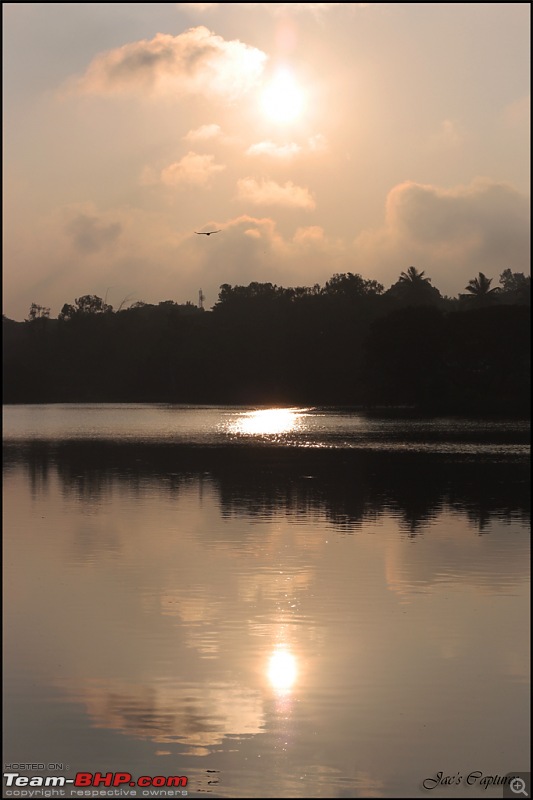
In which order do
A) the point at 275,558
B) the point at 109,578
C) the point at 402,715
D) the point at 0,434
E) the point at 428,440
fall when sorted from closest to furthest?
the point at 402,715, the point at 109,578, the point at 275,558, the point at 428,440, the point at 0,434

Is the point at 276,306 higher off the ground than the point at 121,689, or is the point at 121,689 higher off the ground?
the point at 276,306

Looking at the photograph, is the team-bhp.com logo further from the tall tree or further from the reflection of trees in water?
the tall tree

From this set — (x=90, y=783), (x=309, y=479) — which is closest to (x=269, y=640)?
(x=90, y=783)

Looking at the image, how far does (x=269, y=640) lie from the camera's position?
14.6m

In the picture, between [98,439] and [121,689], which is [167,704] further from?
[98,439]

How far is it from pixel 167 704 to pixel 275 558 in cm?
929

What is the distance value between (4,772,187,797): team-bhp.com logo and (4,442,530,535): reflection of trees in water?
1561cm

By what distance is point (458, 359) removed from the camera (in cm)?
10662

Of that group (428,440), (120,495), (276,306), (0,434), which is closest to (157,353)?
(276,306)

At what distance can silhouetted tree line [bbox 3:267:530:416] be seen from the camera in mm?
106188

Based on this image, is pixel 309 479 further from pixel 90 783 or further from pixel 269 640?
pixel 90 783

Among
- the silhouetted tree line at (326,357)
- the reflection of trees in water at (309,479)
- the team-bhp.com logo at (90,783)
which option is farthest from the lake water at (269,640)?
the silhouetted tree line at (326,357)

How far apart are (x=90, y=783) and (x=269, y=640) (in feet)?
15.9

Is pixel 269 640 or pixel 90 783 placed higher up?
pixel 269 640
